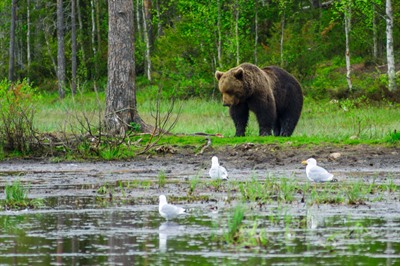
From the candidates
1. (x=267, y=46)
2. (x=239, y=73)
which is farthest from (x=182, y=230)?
(x=267, y=46)

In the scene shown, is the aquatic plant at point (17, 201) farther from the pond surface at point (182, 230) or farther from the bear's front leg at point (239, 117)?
the bear's front leg at point (239, 117)

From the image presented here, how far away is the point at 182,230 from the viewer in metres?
10.1

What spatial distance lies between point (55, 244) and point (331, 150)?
922cm

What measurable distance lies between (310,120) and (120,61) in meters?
8.94

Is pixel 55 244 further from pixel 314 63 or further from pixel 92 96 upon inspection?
pixel 92 96

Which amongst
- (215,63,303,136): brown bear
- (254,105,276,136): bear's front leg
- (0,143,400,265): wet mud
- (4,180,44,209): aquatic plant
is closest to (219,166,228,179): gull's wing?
(0,143,400,265): wet mud

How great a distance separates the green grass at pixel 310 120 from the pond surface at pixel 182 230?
6049 millimetres

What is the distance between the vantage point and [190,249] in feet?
29.3

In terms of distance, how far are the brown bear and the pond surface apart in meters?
6.06

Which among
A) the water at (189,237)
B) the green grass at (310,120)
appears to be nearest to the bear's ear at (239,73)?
the green grass at (310,120)

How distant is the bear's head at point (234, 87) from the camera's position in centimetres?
1989

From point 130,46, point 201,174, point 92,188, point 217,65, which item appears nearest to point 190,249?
point 92,188

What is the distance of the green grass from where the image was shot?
63.3 feet

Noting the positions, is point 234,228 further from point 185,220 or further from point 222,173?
point 222,173
